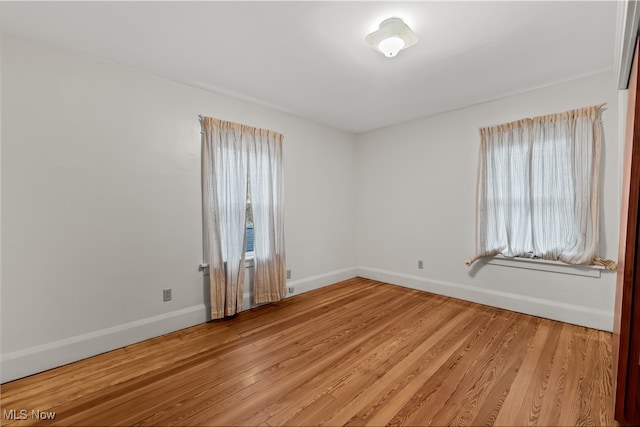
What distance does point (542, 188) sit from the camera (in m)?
3.12

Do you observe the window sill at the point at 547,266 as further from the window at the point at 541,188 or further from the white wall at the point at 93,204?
the white wall at the point at 93,204

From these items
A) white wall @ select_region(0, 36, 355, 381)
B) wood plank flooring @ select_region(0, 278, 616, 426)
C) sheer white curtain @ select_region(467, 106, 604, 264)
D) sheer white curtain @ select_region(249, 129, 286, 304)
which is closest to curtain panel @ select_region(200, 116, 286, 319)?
sheer white curtain @ select_region(249, 129, 286, 304)

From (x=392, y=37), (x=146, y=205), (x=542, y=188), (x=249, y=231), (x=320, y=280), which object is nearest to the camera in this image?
(x=392, y=37)

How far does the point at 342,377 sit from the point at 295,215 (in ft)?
7.94

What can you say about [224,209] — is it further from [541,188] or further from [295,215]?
[541,188]

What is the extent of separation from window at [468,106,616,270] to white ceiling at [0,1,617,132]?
52 cm

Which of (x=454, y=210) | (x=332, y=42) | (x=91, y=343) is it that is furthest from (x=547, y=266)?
(x=91, y=343)

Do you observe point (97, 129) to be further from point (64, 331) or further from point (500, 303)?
point (500, 303)

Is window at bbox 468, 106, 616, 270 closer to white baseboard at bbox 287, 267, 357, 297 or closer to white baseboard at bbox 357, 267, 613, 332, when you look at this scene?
white baseboard at bbox 357, 267, 613, 332

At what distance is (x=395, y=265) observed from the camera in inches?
180

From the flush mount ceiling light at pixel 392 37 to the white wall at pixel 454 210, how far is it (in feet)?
6.95

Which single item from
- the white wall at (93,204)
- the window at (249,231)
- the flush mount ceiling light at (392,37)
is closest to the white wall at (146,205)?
the white wall at (93,204)

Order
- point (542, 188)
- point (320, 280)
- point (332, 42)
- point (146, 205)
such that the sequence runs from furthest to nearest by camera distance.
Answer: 1. point (320, 280)
2. point (542, 188)
3. point (146, 205)
4. point (332, 42)

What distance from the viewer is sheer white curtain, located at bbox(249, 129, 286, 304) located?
11.5 feet
